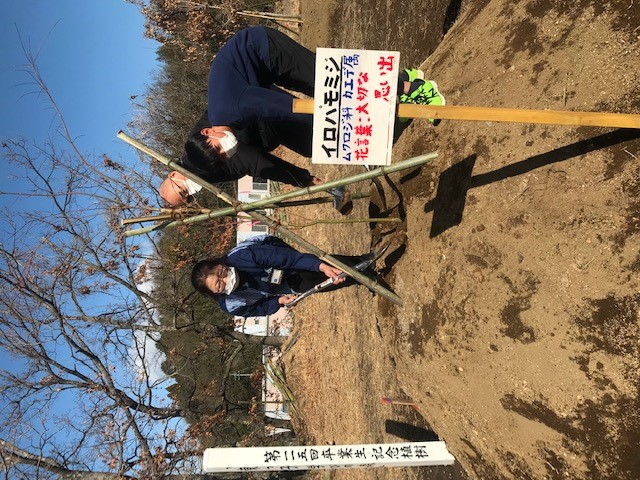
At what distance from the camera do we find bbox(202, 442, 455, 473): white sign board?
3297 millimetres

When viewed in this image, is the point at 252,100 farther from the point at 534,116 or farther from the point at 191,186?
the point at 534,116

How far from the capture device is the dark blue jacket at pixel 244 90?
10.3 feet

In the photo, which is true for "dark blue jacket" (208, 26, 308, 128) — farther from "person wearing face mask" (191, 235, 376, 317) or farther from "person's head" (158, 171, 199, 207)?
"person wearing face mask" (191, 235, 376, 317)

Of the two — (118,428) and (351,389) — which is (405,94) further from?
(118,428)

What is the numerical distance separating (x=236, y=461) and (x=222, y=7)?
41.0 feet

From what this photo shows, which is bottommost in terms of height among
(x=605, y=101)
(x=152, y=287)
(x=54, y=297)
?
(x=605, y=101)

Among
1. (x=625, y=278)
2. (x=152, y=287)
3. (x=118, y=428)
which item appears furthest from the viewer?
(x=152, y=287)

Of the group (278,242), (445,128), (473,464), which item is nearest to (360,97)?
(445,128)

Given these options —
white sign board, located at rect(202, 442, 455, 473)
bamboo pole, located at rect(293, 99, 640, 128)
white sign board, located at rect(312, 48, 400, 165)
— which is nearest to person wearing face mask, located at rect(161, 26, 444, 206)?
white sign board, located at rect(312, 48, 400, 165)

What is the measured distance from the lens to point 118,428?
344 inches

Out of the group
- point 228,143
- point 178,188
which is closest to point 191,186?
point 178,188

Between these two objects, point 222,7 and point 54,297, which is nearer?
point 54,297

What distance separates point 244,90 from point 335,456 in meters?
2.96

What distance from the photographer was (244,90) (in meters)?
3.18
